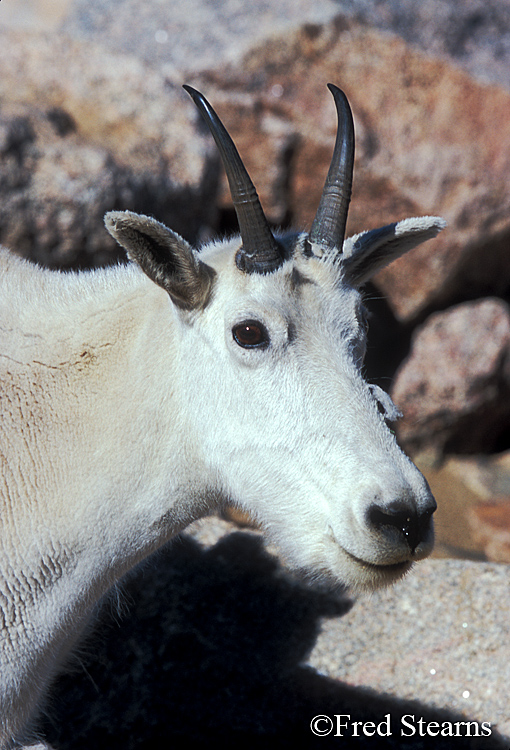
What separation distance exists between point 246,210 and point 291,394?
790mm

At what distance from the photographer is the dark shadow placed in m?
4.08

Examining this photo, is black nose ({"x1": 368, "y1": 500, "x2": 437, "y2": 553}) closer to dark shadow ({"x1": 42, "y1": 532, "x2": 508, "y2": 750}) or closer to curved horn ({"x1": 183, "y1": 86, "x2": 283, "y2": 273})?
curved horn ({"x1": 183, "y1": 86, "x2": 283, "y2": 273})

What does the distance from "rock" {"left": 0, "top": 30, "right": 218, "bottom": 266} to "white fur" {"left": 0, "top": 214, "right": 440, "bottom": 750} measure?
9.66 feet

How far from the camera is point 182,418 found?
2.99 m

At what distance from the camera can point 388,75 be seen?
307 inches

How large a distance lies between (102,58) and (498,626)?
6596mm

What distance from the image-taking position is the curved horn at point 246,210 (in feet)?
9.17

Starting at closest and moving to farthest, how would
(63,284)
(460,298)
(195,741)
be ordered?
(63,284)
(195,741)
(460,298)

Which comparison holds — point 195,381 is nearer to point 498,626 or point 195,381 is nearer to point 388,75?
point 498,626

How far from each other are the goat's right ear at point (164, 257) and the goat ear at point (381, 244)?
2.34 ft

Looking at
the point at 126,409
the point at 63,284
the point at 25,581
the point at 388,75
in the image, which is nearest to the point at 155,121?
the point at 388,75

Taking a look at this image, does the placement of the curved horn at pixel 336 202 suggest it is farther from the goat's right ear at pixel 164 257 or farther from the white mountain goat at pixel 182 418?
the goat's right ear at pixel 164 257

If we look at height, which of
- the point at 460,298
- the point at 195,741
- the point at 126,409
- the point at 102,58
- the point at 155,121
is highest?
the point at 102,58

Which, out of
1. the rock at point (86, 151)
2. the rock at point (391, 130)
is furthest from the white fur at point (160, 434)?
the rock at point (391, 130)
